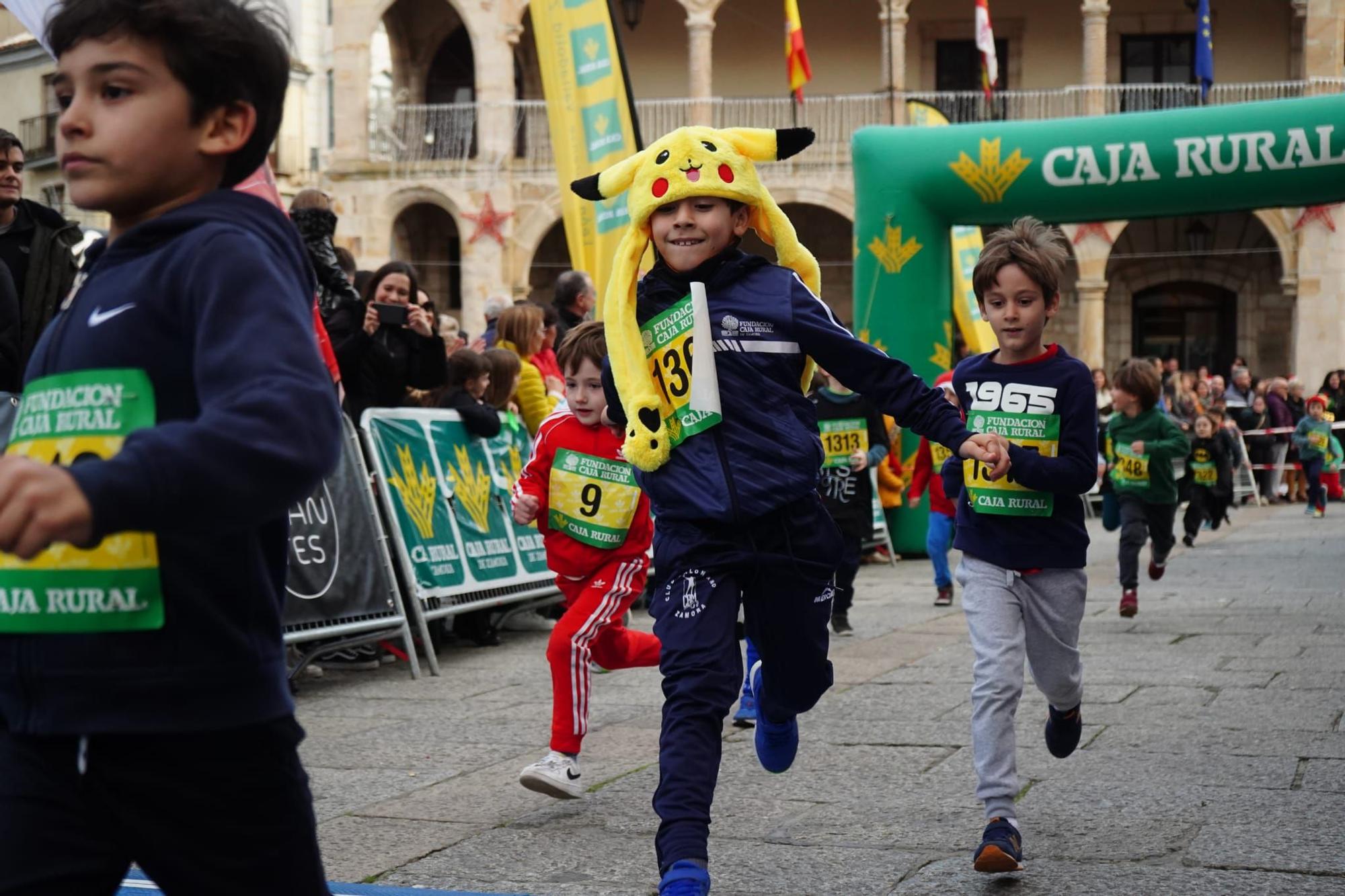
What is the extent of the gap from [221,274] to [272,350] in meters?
0.12

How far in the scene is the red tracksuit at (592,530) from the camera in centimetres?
546

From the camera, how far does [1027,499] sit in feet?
14.9

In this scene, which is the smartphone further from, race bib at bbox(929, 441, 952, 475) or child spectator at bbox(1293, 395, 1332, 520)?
child spectator at bbox(1293, 395, 1332, 520)

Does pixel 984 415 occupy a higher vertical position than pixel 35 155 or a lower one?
lower

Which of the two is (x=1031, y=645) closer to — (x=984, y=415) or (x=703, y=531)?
(x=984, y=415)

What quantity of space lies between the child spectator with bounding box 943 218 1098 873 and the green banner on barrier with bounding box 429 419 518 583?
402 cm

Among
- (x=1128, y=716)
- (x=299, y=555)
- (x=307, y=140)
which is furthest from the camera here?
(x=307, y=140)

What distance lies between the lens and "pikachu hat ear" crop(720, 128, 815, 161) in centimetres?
431

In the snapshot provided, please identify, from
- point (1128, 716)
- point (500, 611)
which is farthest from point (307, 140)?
point (1128, 716)

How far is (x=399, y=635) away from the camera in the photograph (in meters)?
7.68

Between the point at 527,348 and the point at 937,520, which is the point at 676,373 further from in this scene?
the point at 937,520

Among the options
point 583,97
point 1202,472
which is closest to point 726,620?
point 583,97

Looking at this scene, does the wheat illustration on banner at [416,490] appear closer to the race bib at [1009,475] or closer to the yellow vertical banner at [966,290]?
the race bib at [1009,475]

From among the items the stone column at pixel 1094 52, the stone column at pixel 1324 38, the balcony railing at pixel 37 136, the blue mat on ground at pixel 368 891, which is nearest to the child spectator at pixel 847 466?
the blue mat on ground at pixel 368 891
